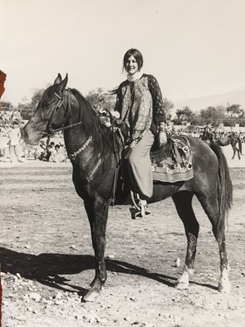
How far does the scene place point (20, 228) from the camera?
15.8 ft

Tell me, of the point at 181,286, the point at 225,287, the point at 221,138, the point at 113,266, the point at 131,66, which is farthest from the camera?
the point at 221,138

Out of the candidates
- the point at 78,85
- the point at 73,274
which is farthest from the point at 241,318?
the point at 78,85

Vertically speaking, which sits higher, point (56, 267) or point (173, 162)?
point (173, 162)

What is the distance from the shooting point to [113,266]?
4.09 metres

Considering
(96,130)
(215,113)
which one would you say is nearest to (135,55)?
(96,130)

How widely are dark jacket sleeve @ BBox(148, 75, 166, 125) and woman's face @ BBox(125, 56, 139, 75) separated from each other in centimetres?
15

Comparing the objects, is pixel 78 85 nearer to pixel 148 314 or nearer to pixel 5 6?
pixel 5 6

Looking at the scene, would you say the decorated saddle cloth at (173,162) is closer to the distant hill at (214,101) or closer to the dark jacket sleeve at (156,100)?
the dark jacket sleeve at (156,100)

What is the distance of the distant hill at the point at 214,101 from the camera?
3912mm

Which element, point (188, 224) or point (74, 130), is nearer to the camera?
point (74, 130)

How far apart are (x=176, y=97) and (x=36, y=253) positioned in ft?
7.99

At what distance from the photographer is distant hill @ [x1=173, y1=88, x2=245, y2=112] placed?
391 cm

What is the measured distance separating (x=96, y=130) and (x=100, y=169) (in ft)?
1.18

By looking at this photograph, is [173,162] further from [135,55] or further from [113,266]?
[113,266]
